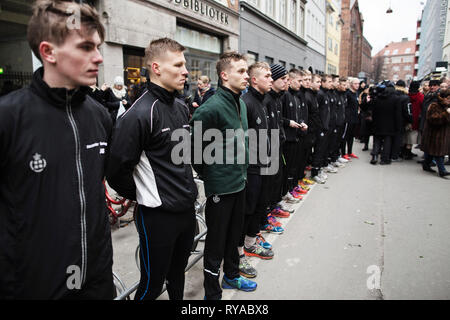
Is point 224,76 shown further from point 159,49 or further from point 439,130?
point 439,130

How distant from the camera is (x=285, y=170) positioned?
545 cm

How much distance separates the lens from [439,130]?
7379 millimetres

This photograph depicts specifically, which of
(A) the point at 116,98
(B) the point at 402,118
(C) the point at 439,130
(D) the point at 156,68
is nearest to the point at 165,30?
(A) the point at 116,98

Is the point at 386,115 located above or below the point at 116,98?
below

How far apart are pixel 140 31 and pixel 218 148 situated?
24.9ft

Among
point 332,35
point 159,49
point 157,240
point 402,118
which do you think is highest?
point 332,35

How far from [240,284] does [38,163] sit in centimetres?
241

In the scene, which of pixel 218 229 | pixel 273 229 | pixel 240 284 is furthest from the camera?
pixel 273 229

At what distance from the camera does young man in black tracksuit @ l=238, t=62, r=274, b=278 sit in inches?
132

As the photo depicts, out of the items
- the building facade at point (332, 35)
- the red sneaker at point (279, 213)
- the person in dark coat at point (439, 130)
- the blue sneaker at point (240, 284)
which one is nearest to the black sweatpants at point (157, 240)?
the blue sneaker at point (240, 284)

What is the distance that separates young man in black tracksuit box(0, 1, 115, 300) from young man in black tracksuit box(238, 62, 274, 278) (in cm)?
203

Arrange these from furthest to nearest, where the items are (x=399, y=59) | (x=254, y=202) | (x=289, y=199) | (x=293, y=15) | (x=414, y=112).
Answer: (x=399, y=59)
(x=293, y=15)
(x=414, y=112)
(x=289, y=199)
(x=254, y=202)

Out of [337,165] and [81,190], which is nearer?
[81,190]

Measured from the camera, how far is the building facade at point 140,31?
6070 millimetres
